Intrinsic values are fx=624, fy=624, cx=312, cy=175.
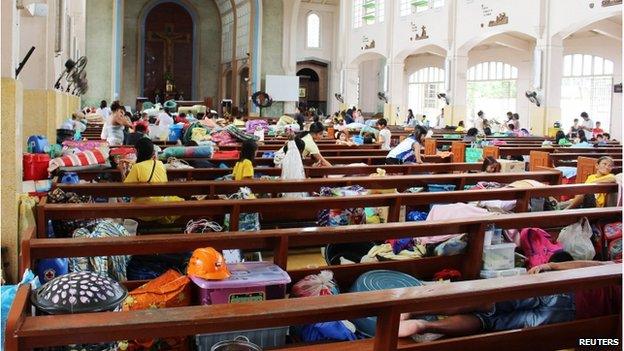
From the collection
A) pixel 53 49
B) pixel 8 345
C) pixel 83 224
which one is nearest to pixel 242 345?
pixel 8 345

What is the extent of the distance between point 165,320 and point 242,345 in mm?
629

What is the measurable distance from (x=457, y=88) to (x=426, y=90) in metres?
7.15

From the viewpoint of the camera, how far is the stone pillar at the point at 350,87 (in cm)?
2386

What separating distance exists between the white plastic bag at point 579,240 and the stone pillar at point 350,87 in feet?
64.0

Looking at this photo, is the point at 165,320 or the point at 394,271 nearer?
the point at 165,320

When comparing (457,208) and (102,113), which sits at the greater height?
(102,113)

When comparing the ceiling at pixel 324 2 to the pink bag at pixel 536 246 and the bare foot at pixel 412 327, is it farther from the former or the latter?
the bare foot at pixel 412 327

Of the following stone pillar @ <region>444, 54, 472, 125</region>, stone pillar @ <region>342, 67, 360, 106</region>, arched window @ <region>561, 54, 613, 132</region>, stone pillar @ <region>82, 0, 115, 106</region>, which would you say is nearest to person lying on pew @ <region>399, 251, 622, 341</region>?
stone pillar @ <region>444, 54, 472, 125</region>

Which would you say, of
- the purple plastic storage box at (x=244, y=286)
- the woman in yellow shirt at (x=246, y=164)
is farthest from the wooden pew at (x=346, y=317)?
the woman in yellow shirt at (x=246, y=164)

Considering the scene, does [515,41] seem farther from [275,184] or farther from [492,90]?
[275,184]

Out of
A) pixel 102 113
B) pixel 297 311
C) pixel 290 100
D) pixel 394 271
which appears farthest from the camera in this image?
pixel 290 100

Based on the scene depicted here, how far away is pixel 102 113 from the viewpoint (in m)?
15.6

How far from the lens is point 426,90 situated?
2556cm

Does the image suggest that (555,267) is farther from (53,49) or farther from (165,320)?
(53,49)
